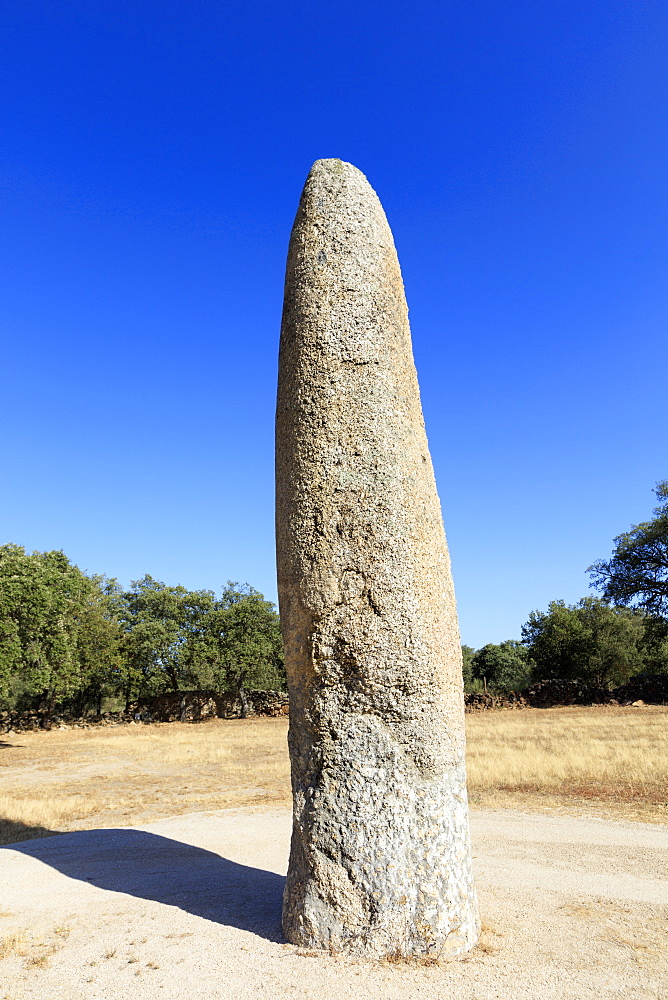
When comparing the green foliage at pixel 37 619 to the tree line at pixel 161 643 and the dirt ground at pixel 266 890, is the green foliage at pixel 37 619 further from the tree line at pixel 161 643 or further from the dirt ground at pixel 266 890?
the dirt ground at pixel 266 890

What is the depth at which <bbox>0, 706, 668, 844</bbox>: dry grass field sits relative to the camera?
34.1 ft

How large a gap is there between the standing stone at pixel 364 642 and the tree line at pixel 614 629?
97.9ft

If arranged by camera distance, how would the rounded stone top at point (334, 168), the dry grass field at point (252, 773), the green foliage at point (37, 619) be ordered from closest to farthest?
the rounded stone top at point (334, 168)
the dry grass field at point (252, 773)
the green foliage at point (37, 619)

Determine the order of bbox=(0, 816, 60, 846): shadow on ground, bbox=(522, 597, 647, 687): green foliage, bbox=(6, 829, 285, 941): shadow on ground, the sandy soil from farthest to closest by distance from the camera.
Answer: bbox=(522, 597, 647, 687): green foliage < bbox=(0, 816, 60, 846): shadow on ground < bbox=(6, 829, 285, 941): shadow on ground < the sandy soil

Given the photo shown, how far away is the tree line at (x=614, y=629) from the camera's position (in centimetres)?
3372

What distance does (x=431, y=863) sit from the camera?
447 cm

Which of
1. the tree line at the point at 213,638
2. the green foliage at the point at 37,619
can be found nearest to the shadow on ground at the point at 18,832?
the green foliage at the point at 37,619

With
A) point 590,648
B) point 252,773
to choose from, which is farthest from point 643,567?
point 252,773

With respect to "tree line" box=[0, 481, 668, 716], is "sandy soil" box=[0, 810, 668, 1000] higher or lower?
lower

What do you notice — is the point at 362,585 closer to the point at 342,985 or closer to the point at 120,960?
the point at 342,985

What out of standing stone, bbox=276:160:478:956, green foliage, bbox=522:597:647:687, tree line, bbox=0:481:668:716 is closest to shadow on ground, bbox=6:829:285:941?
standing stone, bbox=276:160:478:956

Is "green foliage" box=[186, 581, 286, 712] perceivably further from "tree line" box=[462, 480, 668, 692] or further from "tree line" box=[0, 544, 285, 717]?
"tree line" box=[462, 480, 668, 692]

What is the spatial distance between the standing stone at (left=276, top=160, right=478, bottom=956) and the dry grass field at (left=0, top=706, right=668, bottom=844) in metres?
5.95

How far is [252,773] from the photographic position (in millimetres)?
14758
